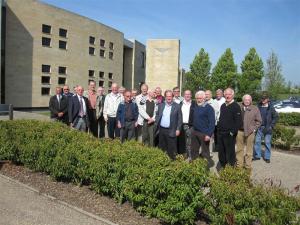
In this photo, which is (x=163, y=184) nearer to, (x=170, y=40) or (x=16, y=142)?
(x=16, y=142)


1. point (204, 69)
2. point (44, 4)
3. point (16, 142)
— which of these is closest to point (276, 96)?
point (204, 69)

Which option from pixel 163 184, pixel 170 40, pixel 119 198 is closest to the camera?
pixel 163 184

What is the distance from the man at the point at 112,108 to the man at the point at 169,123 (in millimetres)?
2143

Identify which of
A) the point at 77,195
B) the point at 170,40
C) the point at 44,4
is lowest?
the point at 77,195

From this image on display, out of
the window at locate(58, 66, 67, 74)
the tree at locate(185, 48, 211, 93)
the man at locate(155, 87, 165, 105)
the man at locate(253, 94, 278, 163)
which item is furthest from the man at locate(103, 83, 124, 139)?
the tree at locate(185, 48, 211, 93)

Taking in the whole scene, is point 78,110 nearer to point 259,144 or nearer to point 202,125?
point 202,125

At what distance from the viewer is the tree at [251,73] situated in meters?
58.2

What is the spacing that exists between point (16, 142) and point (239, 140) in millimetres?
5409

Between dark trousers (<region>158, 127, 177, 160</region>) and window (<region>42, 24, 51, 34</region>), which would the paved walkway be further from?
window (<region>42, 24, 51, 34</region>)

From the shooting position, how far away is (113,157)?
6.49 metres

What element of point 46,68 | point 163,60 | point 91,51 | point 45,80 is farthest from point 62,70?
point 163,60

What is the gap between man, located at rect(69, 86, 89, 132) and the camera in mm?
10805

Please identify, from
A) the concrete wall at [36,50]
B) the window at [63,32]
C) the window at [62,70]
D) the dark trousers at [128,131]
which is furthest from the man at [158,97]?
the window at [63,32]

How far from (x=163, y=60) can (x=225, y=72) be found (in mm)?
35252
